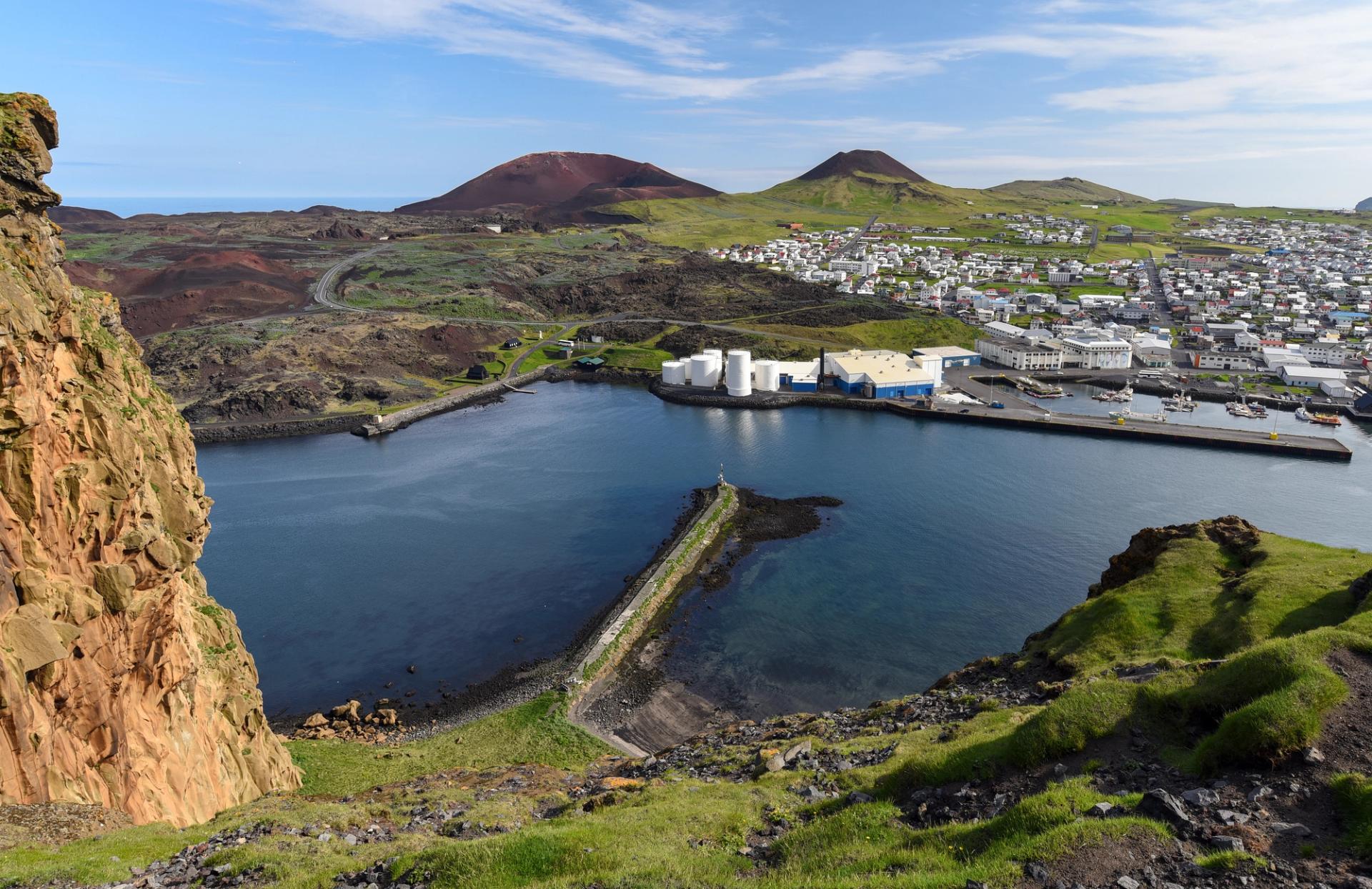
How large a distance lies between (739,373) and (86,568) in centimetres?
7200

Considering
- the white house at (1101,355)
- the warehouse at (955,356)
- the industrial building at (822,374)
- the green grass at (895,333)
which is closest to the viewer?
the industrial building at (822,374)

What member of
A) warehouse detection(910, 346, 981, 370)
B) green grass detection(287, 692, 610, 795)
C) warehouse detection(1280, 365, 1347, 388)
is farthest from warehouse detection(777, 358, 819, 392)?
green grass detection(287, 692, 610, 795)

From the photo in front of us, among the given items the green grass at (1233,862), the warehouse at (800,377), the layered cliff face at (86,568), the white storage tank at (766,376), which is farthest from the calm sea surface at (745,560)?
the green grass at (1233,862)

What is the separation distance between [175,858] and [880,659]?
28848 mm

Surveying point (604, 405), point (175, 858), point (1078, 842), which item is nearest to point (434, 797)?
point (175, 858)

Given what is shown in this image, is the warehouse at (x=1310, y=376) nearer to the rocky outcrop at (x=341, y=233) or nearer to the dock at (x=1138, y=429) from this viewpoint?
the dock at (x=1138, y=429)

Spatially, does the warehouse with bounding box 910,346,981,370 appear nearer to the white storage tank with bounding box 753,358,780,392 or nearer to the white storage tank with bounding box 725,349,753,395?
the white storage tank with bounding box 753,358,780,392

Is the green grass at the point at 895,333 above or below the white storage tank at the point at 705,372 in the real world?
above

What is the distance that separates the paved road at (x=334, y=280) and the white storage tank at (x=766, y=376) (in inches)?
2313

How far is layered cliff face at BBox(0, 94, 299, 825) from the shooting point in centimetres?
1438

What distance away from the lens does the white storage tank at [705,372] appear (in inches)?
3487

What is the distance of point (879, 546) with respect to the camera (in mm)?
47031

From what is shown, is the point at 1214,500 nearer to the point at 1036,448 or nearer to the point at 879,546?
the point at 1036,448

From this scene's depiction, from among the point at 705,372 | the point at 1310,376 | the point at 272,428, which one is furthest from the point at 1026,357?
the point at 272,428
